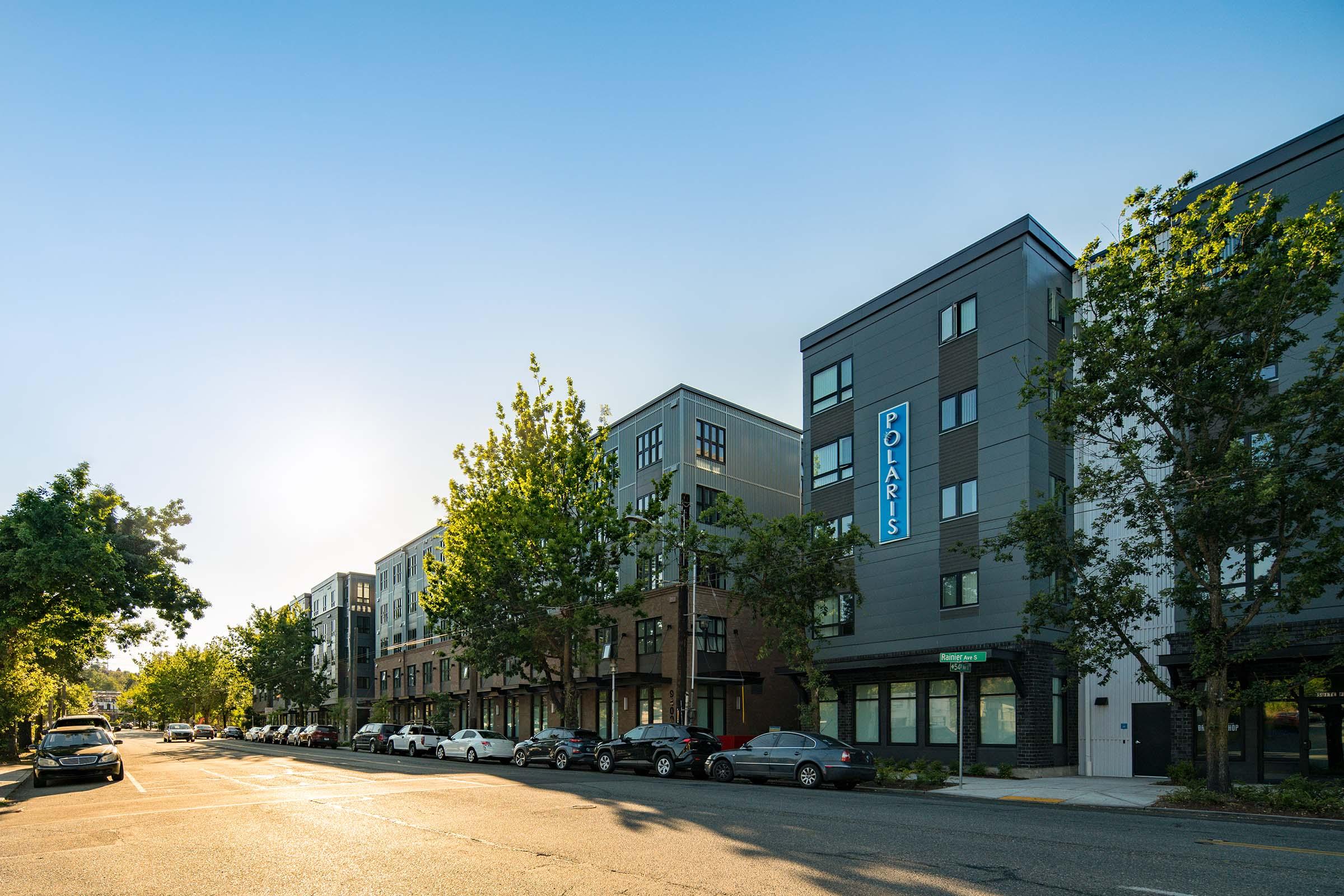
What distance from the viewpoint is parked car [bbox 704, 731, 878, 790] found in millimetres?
21469

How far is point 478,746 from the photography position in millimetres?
36281

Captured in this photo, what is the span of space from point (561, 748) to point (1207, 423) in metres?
22.6

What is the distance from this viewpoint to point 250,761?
35875 millimetres

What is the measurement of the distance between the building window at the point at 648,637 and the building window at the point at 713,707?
2.67 m

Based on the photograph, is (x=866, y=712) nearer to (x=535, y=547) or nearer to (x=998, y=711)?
(x=998, y=711)

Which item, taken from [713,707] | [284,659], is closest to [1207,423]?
[713,707]

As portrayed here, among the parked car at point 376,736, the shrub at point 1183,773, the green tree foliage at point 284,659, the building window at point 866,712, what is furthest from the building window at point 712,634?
the green tree foliage at point 284,659

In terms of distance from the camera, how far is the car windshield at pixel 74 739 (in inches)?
944

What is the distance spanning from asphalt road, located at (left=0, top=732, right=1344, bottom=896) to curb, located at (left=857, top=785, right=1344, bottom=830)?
49 cm

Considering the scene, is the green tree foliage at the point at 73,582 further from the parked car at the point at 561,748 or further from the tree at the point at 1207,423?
the tree at the point at 1207,423

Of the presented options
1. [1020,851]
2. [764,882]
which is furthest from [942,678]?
[764,882]

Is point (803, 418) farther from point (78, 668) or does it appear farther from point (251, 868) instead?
point (78, 668)

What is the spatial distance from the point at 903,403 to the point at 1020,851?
21.5m

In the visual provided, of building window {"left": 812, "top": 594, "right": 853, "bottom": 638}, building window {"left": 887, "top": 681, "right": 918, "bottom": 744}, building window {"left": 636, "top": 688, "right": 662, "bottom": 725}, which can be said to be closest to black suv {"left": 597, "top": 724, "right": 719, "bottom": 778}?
building window {"left": 887, "top": 681, "right": 918, "bottom": 744}
